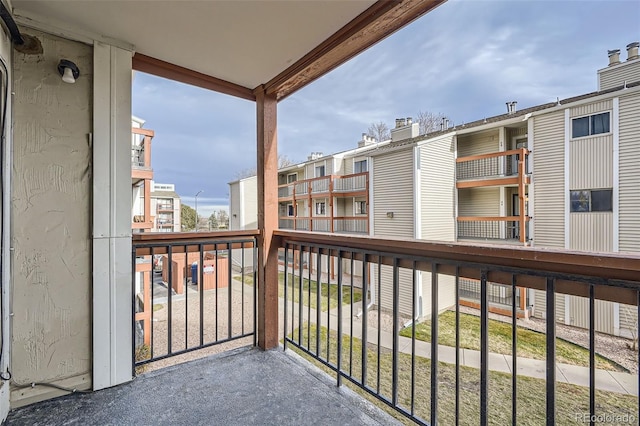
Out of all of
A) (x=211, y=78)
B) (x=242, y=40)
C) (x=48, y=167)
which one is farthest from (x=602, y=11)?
(x=48, y=167)

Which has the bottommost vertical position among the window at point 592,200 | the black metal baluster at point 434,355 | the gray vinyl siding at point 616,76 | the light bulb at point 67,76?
the black metal baluster at point 434,355

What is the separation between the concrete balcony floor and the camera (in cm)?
145

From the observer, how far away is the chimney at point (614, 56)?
2.36 meters

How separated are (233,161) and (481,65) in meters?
4.00

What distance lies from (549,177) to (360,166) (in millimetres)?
7027

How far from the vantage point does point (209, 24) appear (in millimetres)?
1565

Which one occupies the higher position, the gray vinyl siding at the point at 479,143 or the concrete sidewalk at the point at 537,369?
the gray vinyl siding at the point at 479,143

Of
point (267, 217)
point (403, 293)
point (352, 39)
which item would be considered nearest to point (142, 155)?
point (267, 217)

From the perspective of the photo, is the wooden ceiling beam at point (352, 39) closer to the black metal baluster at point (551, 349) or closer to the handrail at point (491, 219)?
the black metal baluster at point (551, 349)

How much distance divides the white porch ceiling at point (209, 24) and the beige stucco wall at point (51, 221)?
0.23 meters

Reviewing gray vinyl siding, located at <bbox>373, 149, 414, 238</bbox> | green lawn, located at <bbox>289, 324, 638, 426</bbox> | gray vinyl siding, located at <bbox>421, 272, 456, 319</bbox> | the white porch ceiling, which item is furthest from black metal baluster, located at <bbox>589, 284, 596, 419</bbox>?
gray vinyl siding, located at <bbox>373, 149, 414, 238</bbox>

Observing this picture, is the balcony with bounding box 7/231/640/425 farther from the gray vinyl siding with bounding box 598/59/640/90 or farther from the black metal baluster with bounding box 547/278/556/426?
the gray vinyl siding with bounding box 598/59/640/90

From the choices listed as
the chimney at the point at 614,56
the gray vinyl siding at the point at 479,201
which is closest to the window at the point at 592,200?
the chimney at the point at 614,56

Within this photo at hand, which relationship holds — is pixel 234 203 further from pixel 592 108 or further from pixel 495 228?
pixel 592 108
